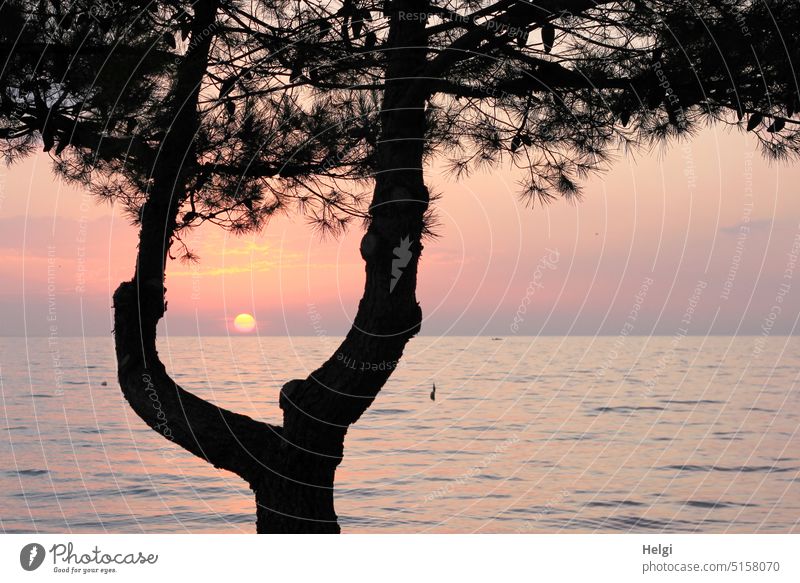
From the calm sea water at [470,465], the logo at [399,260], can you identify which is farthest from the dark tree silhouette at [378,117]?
the calm sea water at [470,465]

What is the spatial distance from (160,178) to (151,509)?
31.3ft

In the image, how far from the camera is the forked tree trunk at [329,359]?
5.42 m

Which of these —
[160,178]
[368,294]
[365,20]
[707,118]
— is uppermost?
[365,20]

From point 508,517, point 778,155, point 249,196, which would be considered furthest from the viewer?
point 508,517

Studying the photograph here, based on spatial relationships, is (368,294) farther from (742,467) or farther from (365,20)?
(742,467)

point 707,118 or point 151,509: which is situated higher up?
point 707,118

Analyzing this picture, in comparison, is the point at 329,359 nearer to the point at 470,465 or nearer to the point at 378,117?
the point at 378,117

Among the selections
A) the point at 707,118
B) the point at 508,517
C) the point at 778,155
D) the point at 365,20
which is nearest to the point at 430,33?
the point at 365,20

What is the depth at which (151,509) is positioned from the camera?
48.7 ft
